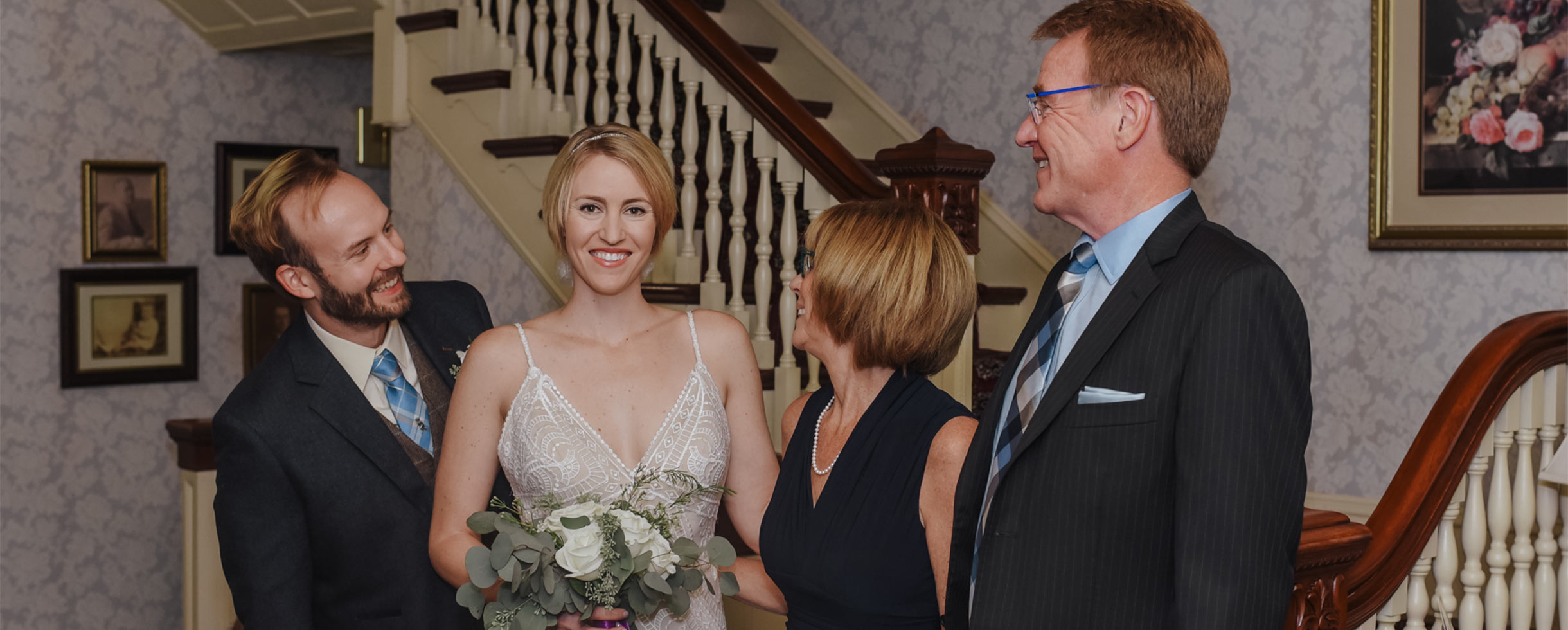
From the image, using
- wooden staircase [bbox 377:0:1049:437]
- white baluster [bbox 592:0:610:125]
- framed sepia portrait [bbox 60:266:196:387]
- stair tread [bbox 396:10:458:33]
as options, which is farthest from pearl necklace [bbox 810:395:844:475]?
framed sepia portrait [bbox 60:266:196:387]

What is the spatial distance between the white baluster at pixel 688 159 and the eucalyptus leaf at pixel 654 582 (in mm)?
2552

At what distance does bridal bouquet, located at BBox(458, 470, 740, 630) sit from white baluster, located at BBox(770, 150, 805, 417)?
6.64 ft

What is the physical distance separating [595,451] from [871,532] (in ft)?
1.88

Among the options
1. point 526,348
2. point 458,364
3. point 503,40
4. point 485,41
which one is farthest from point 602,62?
point 526,348

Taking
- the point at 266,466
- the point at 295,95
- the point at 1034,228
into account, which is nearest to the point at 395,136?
the point at 295,95

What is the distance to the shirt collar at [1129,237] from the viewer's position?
4.71ft

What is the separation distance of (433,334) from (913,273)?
1209 millimetres

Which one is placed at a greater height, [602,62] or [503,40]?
[503,40]

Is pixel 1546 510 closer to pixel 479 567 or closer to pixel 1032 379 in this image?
pixel 1032 379

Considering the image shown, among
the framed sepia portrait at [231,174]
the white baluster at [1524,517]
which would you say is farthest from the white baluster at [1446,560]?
the framed sepia portrait at [231,174]

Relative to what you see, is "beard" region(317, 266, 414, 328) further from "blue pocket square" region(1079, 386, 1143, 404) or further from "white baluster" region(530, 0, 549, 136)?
"white baluster" region(530, 0, 549, 136)

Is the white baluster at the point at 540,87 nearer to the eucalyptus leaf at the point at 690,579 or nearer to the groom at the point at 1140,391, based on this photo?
the eucalyptus leaf at the point at 690,579

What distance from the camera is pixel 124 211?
5.85 m

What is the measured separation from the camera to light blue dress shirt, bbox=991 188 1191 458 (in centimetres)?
144
